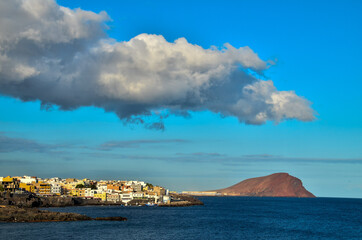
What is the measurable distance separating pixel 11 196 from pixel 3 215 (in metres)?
75.8

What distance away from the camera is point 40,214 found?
113 meters

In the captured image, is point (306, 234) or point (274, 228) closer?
point (306, 234)

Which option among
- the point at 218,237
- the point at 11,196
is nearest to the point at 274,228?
the point at 218,237

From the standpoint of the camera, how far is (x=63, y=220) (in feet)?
365

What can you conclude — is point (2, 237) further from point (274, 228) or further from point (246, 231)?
point (274, 228)

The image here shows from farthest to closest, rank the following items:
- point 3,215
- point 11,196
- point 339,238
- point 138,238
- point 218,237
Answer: point 11,196, point 3,215, point 339,238, point 218,237, point 138,238

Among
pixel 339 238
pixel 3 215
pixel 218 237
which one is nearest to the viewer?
pixel 218 237

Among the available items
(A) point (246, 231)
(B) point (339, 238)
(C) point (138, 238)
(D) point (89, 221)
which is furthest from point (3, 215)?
(B) point (339, 238)

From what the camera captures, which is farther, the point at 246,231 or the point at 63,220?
the point at 63,220

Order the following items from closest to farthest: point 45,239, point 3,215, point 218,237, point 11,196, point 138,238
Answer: point 45,239
point 138,238
point 218,237
point 3,215
point 11,196

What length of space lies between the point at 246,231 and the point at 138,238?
3154cm

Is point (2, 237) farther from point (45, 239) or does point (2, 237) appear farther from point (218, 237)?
point (218, 237)

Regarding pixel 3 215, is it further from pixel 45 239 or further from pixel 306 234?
pixel 306 234

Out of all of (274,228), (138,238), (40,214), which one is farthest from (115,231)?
(274,228)
